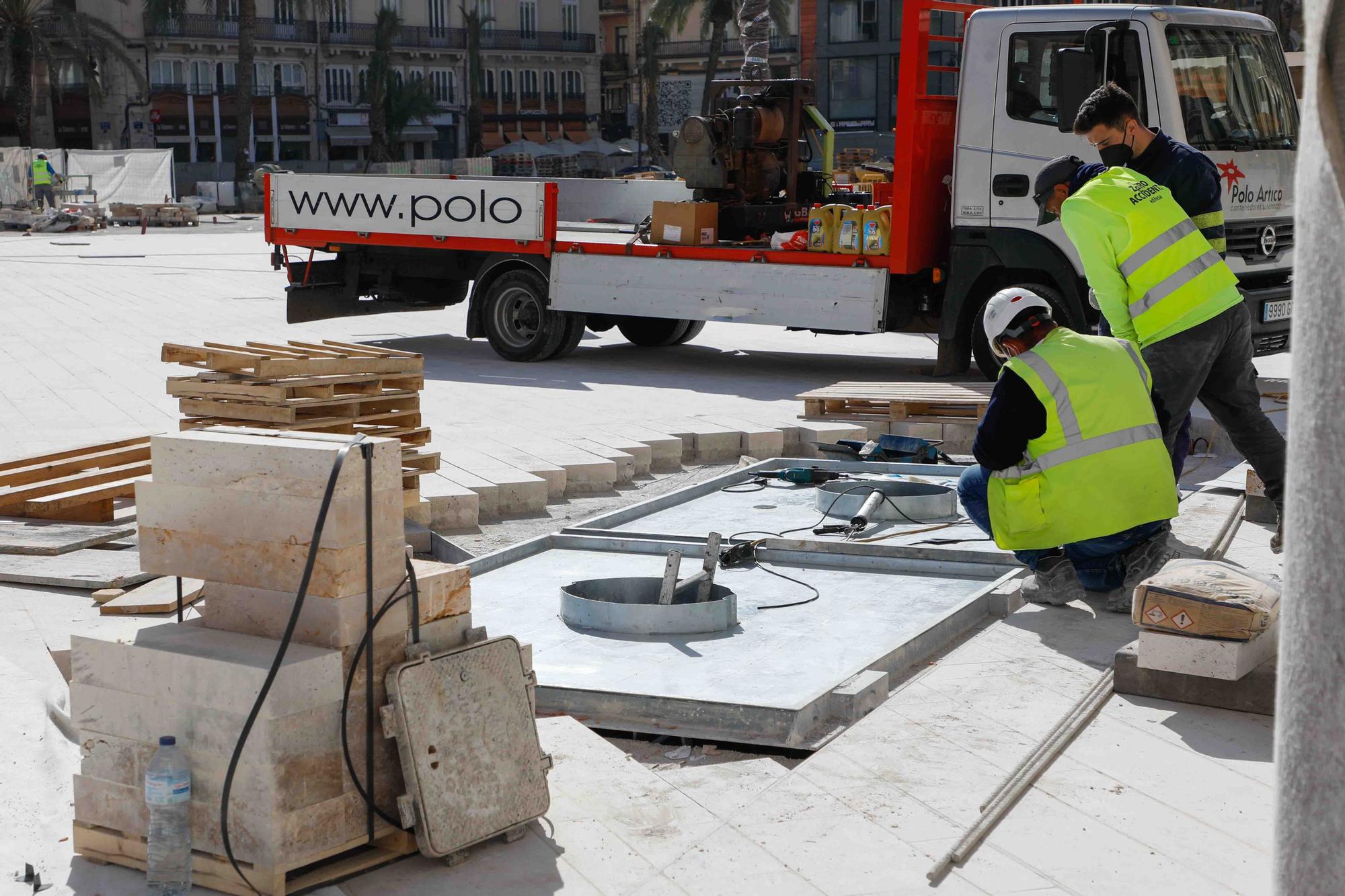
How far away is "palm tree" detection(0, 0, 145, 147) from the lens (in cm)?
5409

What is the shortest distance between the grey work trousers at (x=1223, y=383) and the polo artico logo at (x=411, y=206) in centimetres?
838

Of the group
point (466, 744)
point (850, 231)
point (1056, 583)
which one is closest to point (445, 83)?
point (850, 231)

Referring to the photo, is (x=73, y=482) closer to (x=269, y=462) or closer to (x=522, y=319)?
(x=269, y=462)

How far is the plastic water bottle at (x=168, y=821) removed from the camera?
3301 millimetres

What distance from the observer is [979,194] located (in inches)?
434

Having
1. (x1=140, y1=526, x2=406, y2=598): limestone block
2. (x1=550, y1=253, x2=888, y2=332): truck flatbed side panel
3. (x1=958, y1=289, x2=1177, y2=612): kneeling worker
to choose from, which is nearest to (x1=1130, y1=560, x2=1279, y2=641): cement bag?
→ (x1=958, y1=289, x2=1177, y2=612): kneeling worker

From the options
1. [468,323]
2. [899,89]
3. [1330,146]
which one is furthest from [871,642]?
[468,323]


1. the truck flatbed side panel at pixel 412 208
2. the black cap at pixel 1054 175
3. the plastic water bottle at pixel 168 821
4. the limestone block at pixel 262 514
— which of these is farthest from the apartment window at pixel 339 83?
the plastic water bottle at pixel 168 821

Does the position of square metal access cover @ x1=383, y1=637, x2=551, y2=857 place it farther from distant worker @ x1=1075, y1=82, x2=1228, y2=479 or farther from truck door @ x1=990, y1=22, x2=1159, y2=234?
truck door @ x1=990, y1=22, x2=1159, y2=234

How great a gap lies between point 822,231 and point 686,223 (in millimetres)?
1301

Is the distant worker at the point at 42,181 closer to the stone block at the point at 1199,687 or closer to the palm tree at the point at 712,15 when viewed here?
the palm tree at the point at 712,15

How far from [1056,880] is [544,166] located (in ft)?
248

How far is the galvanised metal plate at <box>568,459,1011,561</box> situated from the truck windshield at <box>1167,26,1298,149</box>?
3.54 meters

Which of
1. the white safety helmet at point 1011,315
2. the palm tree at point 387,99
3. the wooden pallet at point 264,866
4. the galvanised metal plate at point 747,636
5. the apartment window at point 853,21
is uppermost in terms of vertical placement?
the apartment window at point 853,21
